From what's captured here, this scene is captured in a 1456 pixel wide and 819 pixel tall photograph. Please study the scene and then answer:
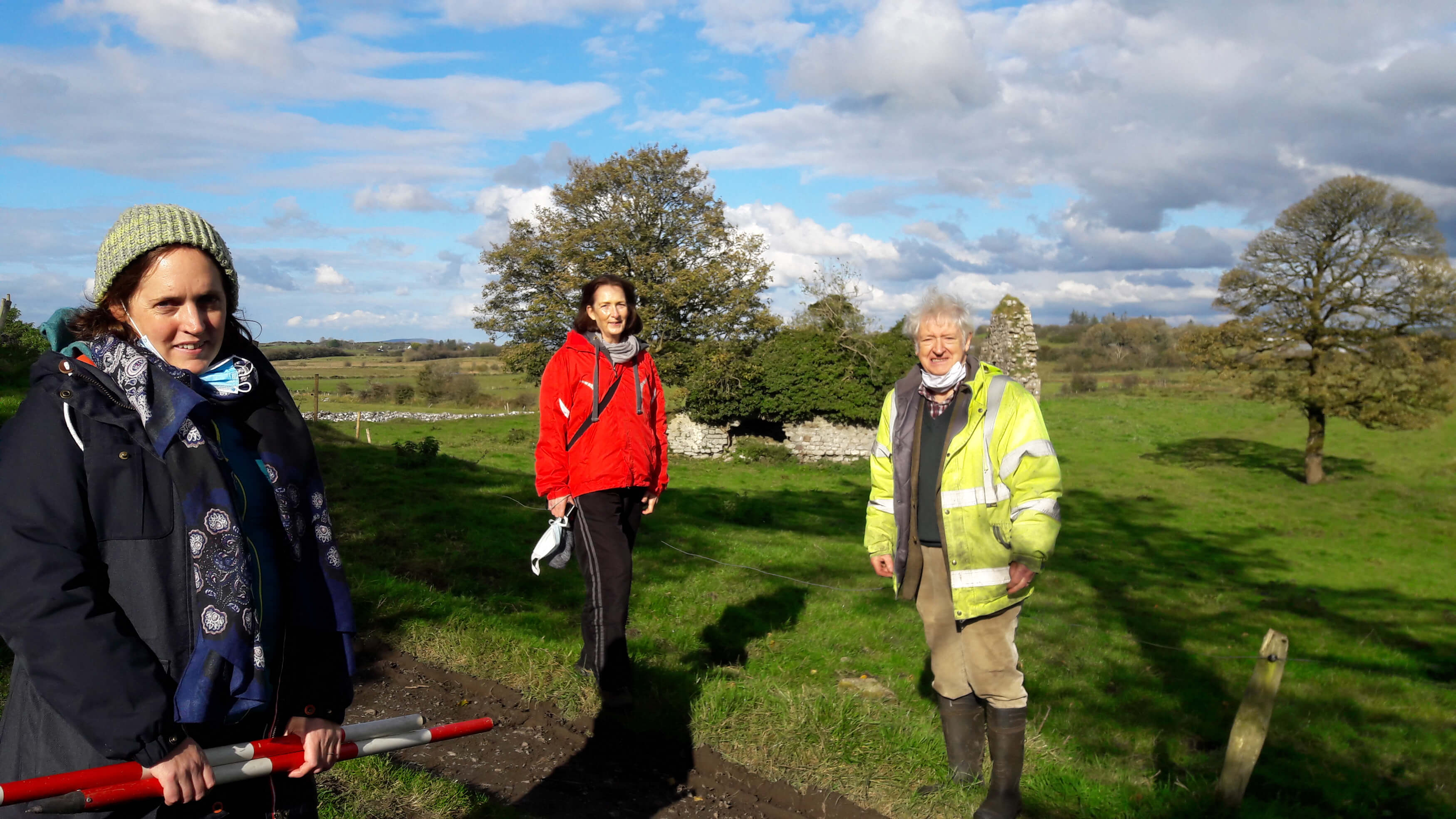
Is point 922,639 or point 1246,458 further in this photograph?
point 1246,458

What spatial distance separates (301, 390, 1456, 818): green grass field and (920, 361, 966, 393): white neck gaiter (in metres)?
1.85

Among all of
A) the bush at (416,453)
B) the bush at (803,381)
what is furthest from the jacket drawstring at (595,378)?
the bush at (803,381)

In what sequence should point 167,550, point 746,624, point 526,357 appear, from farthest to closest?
point 526,357 → point 746,624 → point 167,550

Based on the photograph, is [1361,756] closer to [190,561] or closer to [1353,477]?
[190,561]

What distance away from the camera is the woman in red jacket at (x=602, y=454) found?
4.73 m

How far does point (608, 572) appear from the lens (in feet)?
15.7

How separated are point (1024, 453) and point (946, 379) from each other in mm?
489

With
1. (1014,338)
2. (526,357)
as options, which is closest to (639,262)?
(526,357)

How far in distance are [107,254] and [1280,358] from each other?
33.4 metres

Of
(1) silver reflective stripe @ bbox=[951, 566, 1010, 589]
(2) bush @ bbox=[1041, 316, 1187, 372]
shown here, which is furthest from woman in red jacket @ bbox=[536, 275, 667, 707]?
(2) bush @ bbox=[1041, 316, 1187, 372]

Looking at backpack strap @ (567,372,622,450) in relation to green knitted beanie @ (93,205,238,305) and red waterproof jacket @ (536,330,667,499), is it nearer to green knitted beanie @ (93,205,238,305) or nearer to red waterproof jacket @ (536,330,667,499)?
red waterproof jacket @ (536,330,667,499)

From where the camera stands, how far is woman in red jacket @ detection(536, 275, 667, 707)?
473cm

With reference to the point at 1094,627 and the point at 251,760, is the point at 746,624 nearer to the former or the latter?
the point at 1094,627

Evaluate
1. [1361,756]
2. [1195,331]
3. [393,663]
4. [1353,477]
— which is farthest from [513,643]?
[1353,477]
